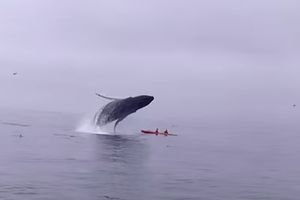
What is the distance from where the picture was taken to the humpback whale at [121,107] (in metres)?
73.7

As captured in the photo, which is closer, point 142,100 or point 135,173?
point 135,173

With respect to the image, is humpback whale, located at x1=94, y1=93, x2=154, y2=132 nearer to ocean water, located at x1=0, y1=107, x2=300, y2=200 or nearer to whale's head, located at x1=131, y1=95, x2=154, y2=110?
whale's head, located at x1=131, y1=95, x2=154, y2=110

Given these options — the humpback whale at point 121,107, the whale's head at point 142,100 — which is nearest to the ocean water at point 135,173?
the humpback whale at point 121,107

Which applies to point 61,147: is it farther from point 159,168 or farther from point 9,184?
point 9,184

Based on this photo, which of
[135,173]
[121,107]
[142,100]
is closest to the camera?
[135,173]

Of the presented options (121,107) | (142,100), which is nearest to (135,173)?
(142,100)

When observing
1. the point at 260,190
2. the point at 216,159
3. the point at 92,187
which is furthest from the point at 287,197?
the point at 216,159

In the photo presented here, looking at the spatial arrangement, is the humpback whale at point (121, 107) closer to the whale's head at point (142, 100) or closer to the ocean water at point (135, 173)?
the whale's head at point (142, 100)

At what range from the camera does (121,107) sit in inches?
3012

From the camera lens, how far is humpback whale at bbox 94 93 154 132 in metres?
73.7

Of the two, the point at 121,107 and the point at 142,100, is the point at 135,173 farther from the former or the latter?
the point at 121,107

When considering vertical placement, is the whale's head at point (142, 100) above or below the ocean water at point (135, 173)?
above

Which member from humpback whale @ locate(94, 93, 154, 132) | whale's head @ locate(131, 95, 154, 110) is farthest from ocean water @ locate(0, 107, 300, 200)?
whale's head @ locate(131, 95, 154, 110)

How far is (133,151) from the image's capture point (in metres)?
71.1
